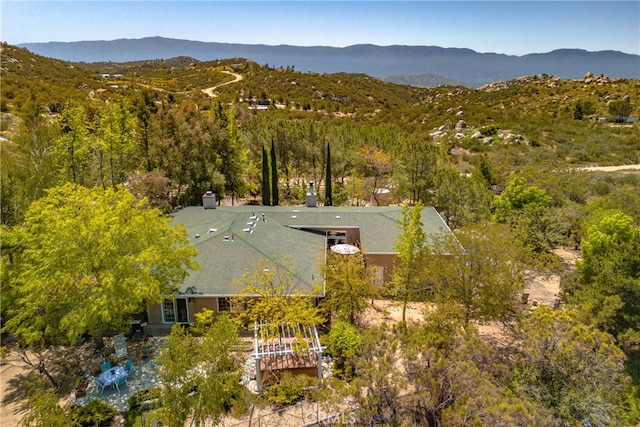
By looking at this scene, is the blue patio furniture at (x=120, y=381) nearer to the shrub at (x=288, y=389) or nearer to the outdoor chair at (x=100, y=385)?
the outdoor chair at (x=100, y=385)

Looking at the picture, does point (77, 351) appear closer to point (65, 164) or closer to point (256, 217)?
point (256, 217)

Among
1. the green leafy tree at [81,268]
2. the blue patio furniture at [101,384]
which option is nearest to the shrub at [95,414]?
the blue patio furniture at [101,384]

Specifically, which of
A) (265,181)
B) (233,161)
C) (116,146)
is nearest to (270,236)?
(265,181)

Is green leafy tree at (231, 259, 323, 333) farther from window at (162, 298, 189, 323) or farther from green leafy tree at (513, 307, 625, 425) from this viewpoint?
green leafy tree at (513, 307, 625, 425)

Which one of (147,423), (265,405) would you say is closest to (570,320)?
(265,405)

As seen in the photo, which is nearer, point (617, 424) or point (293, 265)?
point (617, 424)

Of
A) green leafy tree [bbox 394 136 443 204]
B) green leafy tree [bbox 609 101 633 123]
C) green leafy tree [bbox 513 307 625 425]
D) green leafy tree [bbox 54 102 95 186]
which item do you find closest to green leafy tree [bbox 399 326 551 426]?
green leafy tree [bbox 513 307 625 425]
